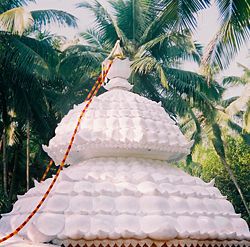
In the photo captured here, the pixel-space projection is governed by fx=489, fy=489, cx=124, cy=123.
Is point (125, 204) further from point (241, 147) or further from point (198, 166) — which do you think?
point (198, 166)

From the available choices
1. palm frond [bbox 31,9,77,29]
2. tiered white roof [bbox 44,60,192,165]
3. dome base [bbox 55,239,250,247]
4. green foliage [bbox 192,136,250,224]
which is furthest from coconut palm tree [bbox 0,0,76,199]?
green foliage [bbox 192,136,250,224]

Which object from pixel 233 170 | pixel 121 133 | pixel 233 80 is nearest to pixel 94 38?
pixel 233 80

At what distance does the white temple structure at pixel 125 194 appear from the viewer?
6.37 m


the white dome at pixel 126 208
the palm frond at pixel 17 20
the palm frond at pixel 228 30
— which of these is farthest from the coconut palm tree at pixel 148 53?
the white dome at pixel 126 208

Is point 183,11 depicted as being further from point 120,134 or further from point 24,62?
point 24,62

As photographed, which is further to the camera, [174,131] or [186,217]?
[174,131]

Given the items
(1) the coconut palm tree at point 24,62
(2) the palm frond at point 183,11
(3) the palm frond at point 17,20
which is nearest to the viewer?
(2) the palm frond at point 183,11

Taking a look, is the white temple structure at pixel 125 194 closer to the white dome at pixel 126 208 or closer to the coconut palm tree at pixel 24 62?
the white dome at pixel 126 208

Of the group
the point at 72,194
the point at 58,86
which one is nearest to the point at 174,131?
the point at 72,194

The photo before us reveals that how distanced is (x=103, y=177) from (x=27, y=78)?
12385 millimetres

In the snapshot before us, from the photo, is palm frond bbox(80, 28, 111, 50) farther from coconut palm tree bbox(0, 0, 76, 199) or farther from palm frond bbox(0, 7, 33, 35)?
palm frond bbox(0, 7, 33, 35)

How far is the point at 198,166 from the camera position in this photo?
1606 inches

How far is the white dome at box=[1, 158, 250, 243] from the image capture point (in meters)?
6.34

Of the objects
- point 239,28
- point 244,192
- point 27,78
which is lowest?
point 244,192
